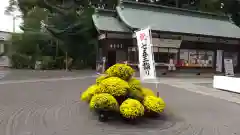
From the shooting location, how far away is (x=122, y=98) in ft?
18.0

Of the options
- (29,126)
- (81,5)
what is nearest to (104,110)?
(29,126)

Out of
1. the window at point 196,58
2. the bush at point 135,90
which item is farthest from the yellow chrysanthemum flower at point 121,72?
the window at point 196,58

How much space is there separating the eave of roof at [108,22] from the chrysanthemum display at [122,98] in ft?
37.1

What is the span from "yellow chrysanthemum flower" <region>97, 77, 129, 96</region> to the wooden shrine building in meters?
11.3

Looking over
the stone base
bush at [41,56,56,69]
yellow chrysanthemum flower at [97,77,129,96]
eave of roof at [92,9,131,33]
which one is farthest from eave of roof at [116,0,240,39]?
yellow chrysanthemum flower at [97,77,129,96]

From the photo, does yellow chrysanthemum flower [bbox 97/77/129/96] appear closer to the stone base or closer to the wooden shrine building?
the stone base

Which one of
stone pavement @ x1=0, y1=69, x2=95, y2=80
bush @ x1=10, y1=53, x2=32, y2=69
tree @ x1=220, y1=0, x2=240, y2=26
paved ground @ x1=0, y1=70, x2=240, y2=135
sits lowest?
paved ground @ x1=0, y1=70, x2=240, y2=135

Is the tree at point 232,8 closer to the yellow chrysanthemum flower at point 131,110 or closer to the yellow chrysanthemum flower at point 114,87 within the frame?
the yellow chrysanthemum flower at point 114,87

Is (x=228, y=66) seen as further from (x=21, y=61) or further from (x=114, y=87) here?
(x=21, y=61)

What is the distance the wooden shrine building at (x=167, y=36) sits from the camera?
671 inches

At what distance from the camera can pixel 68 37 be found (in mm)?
22375

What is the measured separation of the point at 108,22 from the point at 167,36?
4925 millimetres

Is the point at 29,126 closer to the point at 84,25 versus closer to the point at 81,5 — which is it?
the point at 84,25

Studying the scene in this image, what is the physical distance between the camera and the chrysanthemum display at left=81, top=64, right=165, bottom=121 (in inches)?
191
